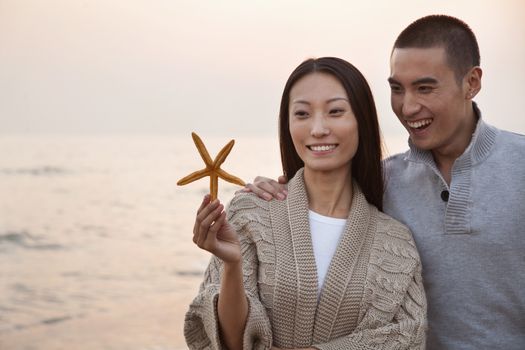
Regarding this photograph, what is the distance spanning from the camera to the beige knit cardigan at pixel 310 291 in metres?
3.32

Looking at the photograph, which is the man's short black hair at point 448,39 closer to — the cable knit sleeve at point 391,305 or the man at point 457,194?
the man at point 457,194

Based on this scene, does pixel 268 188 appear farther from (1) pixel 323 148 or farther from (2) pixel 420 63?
(2) pixel 420 63

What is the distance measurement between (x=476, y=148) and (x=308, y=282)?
1.17 meters

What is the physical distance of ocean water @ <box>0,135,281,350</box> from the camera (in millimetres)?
9516

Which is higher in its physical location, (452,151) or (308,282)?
(452,151)

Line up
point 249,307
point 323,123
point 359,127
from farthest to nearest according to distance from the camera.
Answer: point 359,127
point 323,123
point 249,307

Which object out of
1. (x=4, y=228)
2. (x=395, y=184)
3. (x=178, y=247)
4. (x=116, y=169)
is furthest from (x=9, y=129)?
(x=395, y=184)

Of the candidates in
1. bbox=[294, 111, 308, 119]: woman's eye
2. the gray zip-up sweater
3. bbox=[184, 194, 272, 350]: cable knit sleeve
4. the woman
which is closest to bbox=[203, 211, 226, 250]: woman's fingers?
the woman

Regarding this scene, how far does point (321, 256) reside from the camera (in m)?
3.48

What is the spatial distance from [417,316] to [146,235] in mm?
13538

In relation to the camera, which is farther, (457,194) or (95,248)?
(95,248)

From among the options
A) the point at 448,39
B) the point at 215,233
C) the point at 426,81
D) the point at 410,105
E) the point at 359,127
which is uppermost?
the point at 448,39

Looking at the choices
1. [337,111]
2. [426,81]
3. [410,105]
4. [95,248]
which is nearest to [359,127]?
[337,111]

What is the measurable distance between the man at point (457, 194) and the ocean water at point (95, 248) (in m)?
5.17
